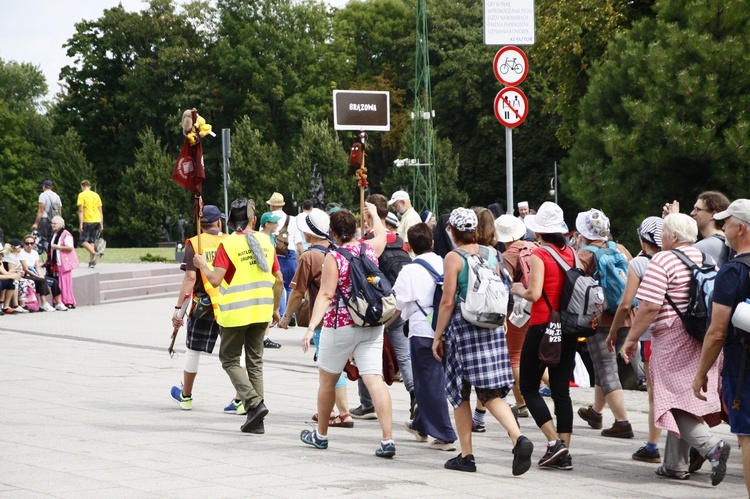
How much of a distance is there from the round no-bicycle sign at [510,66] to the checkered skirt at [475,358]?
6039 mm

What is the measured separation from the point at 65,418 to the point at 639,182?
14362mm

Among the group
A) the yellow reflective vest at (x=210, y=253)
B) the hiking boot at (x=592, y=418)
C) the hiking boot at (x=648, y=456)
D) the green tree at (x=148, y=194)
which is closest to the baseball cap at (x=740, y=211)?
the hiking boot at (x=648, y=456)

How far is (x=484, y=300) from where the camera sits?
7.12 metres

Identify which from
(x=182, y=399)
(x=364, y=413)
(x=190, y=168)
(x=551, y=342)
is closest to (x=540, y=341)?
(x=551, y=342)

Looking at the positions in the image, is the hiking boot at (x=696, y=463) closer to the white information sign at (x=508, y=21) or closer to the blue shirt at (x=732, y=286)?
the blue shirt at (x=732, y=286)

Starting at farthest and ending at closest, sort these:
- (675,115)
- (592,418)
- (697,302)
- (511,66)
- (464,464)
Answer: (675,115) < (511,66) < (592,418) < (464,464) < (697,302)

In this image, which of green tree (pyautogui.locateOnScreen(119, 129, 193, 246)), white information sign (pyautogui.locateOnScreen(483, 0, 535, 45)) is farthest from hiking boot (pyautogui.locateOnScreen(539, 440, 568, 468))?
green tree (pyautogui.locateOnScreen(119, 129, 193, 246))

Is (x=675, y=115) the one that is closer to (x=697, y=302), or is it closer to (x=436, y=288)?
(x=436, y=288)

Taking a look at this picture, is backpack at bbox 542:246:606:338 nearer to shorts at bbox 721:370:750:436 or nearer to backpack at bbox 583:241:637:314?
backpack at bbox 583:241:637:314

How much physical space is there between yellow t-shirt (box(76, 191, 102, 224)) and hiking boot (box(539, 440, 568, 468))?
2199 cm

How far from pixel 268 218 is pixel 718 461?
9164mm

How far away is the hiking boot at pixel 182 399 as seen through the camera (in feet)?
32.7

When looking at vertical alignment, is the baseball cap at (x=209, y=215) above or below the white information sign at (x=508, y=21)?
below

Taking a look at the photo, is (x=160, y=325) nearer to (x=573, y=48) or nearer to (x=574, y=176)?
(x=574, y=176)
